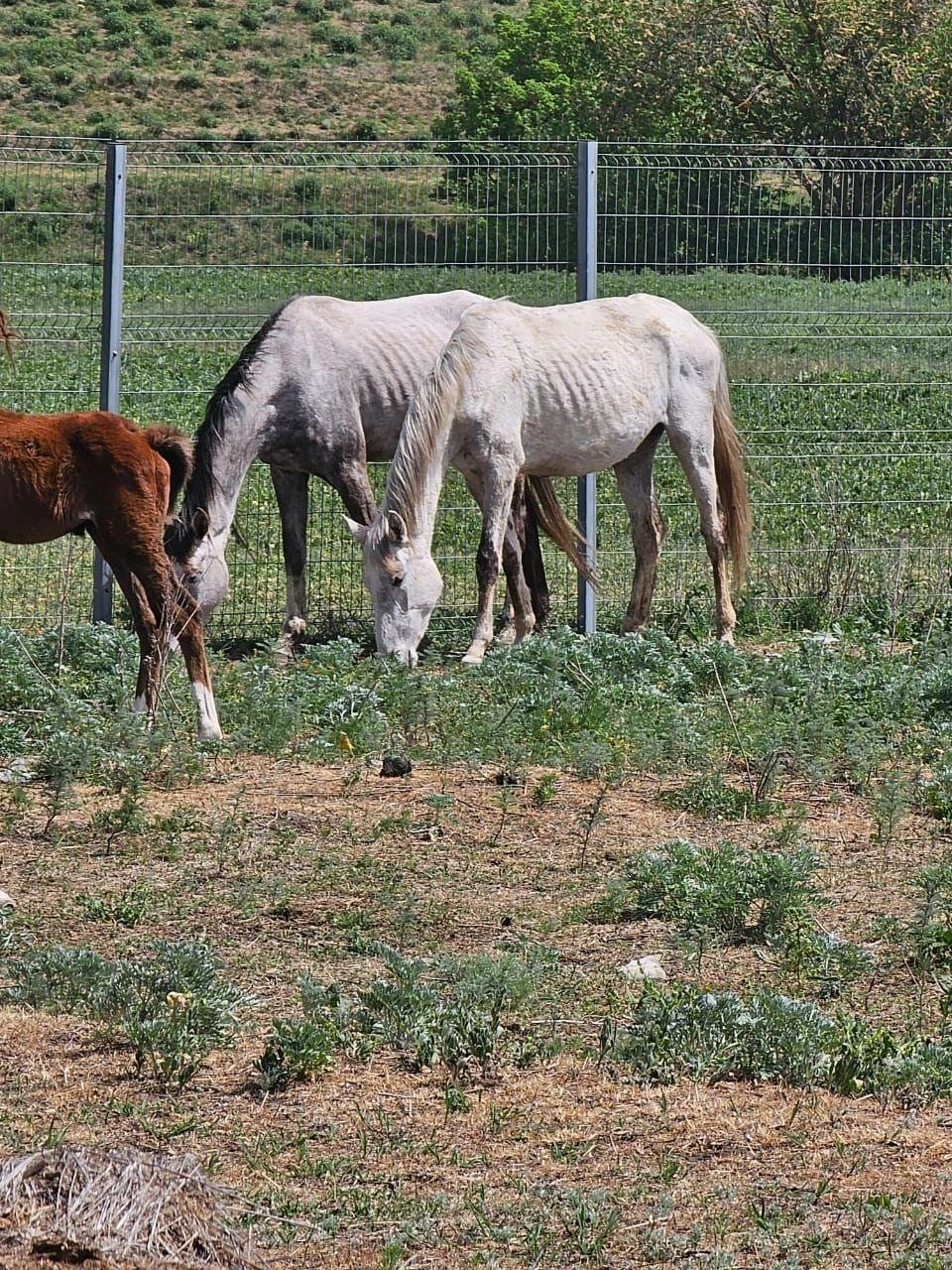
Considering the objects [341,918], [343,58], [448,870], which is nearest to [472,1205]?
[341,918]

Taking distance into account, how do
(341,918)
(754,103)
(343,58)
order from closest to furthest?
(341,918), (754,103), (343,58)

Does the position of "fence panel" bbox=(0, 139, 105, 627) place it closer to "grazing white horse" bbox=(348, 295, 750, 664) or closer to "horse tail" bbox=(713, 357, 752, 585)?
"grazing white horse" bbox=(348, 295, 750, 664)

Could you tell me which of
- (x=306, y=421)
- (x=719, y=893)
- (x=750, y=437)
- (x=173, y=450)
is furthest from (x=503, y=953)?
(x=750, y=437)

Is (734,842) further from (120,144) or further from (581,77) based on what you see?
(581,77)

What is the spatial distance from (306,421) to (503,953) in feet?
18.9

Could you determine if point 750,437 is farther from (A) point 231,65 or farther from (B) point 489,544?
(A) point 231,65

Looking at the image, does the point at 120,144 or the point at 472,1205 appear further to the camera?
the point at 120,144

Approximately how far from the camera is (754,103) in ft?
123

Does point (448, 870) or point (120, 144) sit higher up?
point (120, 144)

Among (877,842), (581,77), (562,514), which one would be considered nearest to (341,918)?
(877,842)

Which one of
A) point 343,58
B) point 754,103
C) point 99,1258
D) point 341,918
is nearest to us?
point 99,1258

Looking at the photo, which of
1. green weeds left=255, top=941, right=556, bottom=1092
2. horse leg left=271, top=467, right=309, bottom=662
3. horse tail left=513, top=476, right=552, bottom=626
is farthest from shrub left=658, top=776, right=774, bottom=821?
horse leg left=271, top=467, right=309, bottom=662

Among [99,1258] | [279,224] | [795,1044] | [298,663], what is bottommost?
[298,663]

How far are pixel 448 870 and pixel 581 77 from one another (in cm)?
4085
